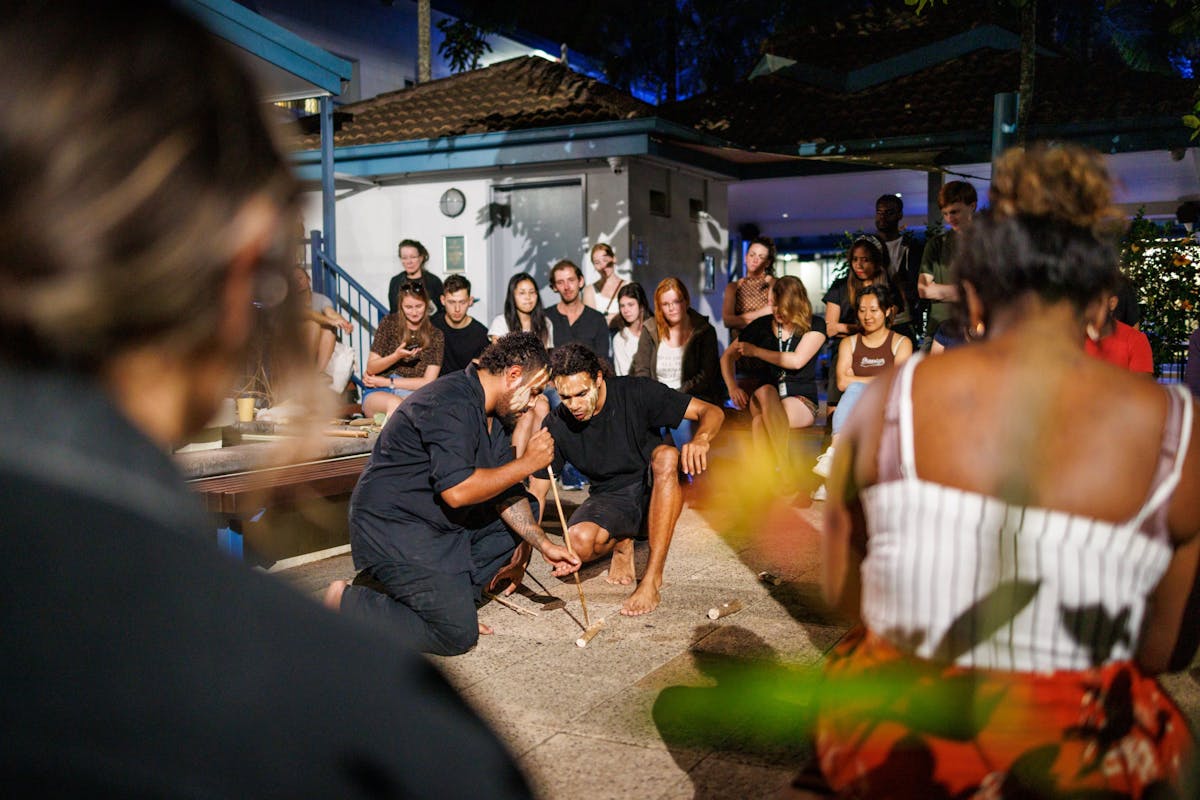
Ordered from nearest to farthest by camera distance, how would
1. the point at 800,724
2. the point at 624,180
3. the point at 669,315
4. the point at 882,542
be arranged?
the point at 882,542 < the point at 800,724 < the point at 669,315 < the point at 624,180

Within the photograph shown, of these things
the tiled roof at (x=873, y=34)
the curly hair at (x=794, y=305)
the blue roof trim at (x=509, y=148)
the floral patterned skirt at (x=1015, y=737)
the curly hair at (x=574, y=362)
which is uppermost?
the tiled roof at (x=873, y=34)

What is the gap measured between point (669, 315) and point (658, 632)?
13.2ft

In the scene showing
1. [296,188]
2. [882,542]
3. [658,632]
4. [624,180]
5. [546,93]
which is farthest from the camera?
[546,93]

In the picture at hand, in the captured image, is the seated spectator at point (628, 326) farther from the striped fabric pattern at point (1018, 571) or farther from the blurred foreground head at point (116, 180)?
the blurred foreground head at point (116, 180)

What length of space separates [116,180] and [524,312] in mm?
8299

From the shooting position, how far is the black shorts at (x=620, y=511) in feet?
19.6

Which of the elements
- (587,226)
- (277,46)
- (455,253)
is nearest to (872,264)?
(587,226)

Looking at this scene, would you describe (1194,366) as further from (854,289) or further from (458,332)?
(458,332)

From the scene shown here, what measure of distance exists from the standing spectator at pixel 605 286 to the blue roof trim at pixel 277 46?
3351 millimetres

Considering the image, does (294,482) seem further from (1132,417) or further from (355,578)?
(1132,417)

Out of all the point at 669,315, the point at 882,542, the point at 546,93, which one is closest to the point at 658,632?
the point at 882,542

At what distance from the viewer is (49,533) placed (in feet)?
1.81

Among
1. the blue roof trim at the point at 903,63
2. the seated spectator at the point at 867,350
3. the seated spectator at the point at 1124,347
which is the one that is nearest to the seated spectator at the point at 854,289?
the seated spectator at the point at 867,350

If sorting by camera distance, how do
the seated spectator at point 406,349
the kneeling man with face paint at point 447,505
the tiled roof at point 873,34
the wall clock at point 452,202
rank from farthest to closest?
the tiled roof at point 873,34, the wall clock at point 452,202, the seated spectator at point 406,349, the kneeling man with face paint at point 447,505
